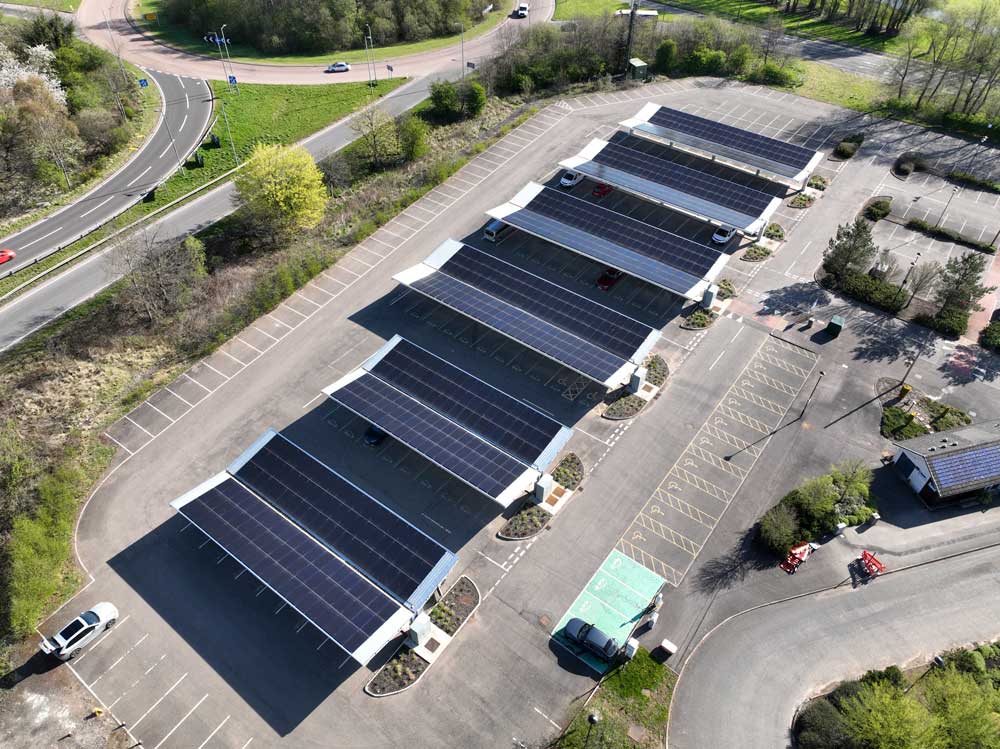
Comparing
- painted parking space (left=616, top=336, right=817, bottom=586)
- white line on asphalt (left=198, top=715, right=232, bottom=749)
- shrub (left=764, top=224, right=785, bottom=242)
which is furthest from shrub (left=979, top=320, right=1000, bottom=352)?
white line on asphalt (left=198, top=715, right=232, bottom=749)

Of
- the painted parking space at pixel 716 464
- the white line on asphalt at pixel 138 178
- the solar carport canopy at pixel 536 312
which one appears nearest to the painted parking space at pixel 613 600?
the painted parking space at pixel 716 464

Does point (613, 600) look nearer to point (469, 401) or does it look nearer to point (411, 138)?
point (469, 401)

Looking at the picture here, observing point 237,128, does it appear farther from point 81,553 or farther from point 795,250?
point 795,250

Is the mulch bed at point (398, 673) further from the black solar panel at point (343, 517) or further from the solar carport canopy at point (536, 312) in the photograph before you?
the solar carport canopy at point (536, 312)

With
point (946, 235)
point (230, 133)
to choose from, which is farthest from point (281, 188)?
point (946, 235)


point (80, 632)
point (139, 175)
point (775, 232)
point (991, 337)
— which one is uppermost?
point (139, 175)

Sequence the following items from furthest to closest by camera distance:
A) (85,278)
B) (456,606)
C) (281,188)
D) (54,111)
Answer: (54,111) → (281,188) → (85,278) → (456,606)
